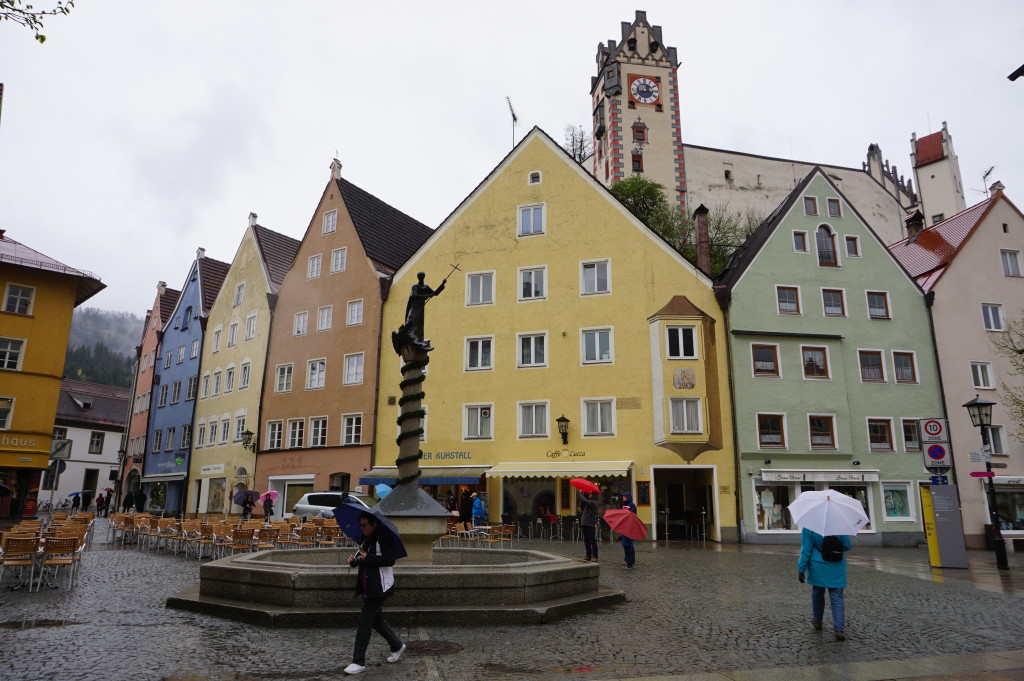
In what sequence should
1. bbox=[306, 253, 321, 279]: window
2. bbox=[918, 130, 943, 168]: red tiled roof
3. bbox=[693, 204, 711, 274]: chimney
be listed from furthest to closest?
bbox=[918, 130, 943, 168]: red tiled roof, bbox=[306, 253, 321, 279]: window, bbox=[693, 204, 711, 274]: chimney

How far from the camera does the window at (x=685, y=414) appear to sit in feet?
96.8

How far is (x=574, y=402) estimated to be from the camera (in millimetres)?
31297

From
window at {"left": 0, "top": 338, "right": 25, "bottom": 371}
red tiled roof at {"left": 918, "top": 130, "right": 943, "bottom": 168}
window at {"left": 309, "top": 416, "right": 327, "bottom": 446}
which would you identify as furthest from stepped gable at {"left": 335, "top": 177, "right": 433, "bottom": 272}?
red tiled roof at {"left": 918, "top": 130, "right": 943, "bottom": 168}

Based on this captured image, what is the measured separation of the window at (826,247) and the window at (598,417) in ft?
39.6

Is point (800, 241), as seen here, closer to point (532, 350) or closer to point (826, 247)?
point (826, 247)

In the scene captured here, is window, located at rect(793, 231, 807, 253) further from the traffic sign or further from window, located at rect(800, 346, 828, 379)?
the traffic sign

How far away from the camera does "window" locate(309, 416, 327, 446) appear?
3628 cm

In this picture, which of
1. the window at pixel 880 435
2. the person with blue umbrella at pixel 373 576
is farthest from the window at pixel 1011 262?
the person with blue umbrella at pixel 373 576

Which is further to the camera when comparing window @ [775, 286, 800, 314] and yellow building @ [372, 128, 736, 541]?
window @ [775, 286, 800, 314]

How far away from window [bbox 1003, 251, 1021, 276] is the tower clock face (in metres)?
34.9

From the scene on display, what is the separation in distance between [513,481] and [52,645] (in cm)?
2386

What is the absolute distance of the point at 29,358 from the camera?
36406mm

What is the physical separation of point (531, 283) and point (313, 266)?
45.0 feet

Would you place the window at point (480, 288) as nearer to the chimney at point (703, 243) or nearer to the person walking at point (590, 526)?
the chimney at point (703, 243)
